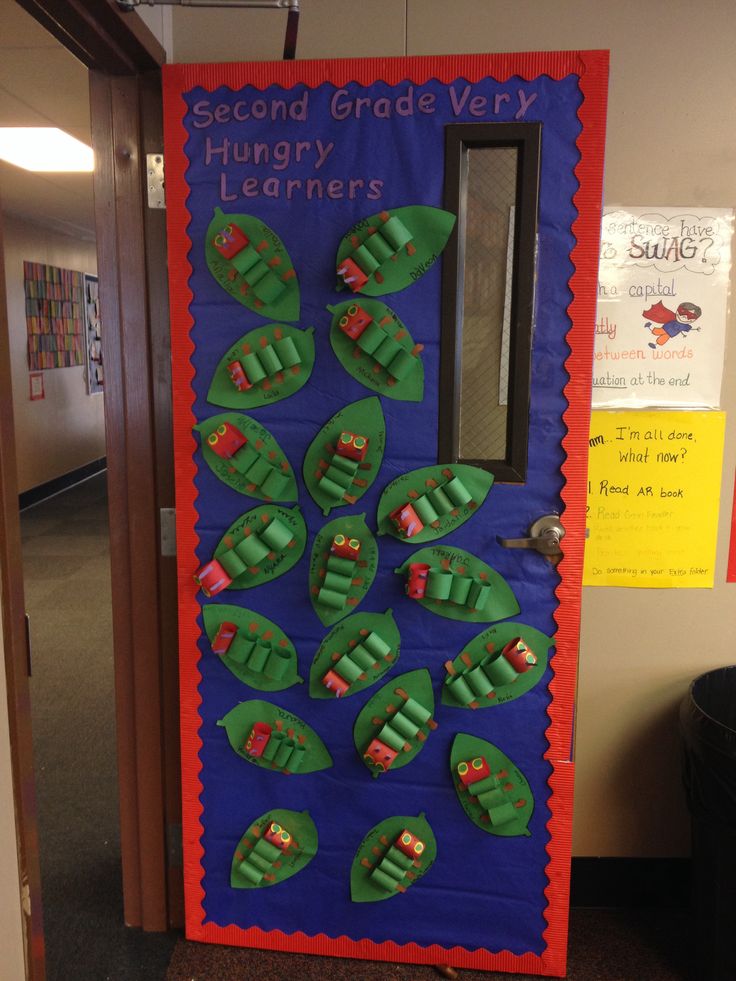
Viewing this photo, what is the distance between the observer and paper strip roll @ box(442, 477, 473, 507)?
164cm

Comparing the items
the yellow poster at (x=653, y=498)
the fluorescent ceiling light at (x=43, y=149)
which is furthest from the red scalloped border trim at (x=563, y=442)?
the fluorescent ceiling light at (x=43, y=149)

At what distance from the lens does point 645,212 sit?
1.76 meters

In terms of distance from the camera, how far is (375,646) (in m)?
1.70

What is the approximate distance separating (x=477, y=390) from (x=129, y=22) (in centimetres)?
97

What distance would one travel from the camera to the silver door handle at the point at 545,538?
5.41 feet

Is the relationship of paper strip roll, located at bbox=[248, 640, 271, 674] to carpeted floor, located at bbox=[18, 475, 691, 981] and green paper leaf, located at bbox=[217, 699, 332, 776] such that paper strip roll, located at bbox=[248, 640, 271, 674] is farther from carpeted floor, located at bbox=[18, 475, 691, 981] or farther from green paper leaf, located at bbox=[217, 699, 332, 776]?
carpeted floor, located at bbox=[18, 475, 691, 981]

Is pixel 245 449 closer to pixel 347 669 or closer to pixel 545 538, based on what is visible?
pixel 347 669

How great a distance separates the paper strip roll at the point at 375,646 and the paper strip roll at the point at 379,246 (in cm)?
81

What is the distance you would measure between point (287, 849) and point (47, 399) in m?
6.19

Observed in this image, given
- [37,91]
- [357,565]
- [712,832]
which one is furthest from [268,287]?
[37,91]

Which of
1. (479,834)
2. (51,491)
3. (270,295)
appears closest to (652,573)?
(479,834)

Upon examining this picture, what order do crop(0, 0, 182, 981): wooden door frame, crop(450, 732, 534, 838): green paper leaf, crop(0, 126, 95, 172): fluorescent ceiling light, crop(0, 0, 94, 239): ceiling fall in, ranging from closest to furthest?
crop(0, 0, 182, 981): wooden door frame → crop(450, 732, 534, 838): green paper leaf → crop(0, 0, 94, 239): ceiling → crop(0, 126, 95, 172): fluorescent ceiling light

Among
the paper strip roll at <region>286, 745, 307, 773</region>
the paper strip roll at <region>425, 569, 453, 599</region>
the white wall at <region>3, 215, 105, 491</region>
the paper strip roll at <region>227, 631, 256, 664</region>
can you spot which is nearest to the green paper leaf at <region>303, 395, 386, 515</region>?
the paper strip roll at <region>425, 569, 453, 599</region>

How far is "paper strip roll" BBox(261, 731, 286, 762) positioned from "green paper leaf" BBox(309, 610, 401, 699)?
0.42ft
